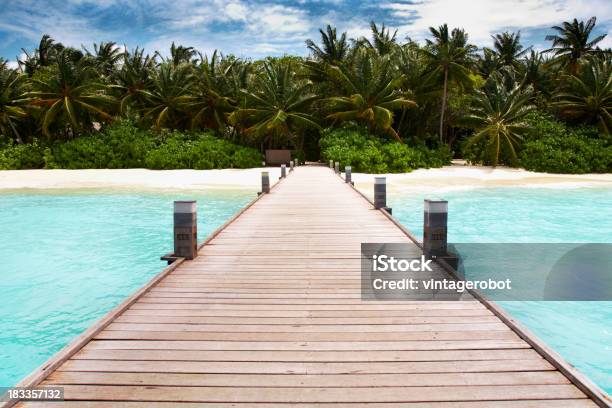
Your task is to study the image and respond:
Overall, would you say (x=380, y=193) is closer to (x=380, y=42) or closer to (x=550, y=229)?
(x=550, y=229)

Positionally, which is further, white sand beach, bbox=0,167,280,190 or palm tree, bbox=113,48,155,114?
palm tree, bbox=113,48,155,114

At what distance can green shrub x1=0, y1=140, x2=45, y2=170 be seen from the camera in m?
30.0

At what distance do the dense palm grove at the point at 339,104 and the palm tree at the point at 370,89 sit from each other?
0.24ft

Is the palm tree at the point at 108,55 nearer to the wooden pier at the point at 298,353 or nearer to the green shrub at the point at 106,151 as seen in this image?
the green shrub at the point at 106,151

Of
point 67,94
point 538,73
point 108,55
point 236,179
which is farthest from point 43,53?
point 538,73

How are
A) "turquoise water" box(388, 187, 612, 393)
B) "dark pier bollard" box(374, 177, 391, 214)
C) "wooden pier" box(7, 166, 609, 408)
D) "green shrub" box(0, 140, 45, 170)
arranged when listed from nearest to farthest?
"wooden pier" box(7, 166, 609, 408) → "turquoise water" box(388, 187, 612, 393) → "dark pier bollard" box(374, 177, 391, 214) → "green shrub" box(0, 140, 45, 170)

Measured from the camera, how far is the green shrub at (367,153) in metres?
26.8

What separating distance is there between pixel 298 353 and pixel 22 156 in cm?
3295

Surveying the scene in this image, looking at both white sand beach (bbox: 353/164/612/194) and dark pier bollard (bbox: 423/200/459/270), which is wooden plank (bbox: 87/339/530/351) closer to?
dark pier bollard (bbox: 423/200/459/270)

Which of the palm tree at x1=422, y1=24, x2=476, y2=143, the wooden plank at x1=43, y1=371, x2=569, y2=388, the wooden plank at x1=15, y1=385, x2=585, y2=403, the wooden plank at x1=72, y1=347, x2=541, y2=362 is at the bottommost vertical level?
the wooden plank at x1=15, y1=385, x2=585, y2=403

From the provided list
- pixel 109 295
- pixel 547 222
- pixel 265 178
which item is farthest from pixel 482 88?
pixel 109 295

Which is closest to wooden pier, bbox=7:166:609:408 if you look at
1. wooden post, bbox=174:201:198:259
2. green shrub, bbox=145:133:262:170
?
wooden post, bbox=174:201:198:259

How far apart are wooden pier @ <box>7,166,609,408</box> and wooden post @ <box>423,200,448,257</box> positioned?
1.22 m

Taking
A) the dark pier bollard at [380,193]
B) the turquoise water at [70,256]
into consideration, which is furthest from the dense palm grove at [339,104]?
the dark pier bollard at [380,193]
